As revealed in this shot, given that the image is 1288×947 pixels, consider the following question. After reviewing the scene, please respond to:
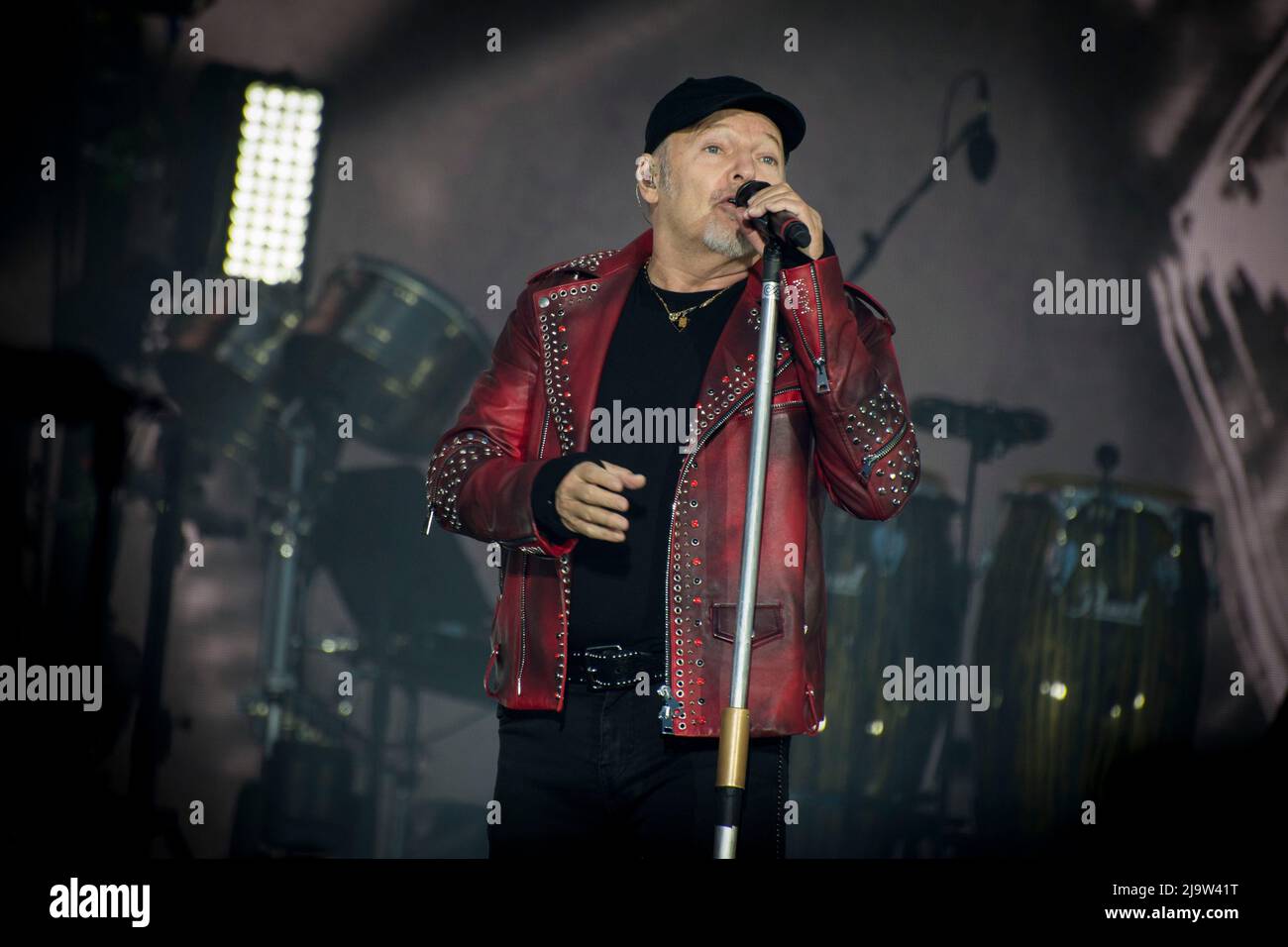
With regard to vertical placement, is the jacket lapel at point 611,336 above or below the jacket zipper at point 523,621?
above

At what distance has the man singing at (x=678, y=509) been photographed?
6.77 ft

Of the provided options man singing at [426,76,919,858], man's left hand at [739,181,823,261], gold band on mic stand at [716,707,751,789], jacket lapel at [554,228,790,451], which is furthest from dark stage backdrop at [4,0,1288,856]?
gold band on mic stand at [716,707,751,789]

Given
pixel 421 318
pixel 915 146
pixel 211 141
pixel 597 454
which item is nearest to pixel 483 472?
pixel 597 454

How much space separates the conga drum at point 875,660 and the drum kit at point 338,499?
3.79 ft

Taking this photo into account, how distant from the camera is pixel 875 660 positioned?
440 centimetres

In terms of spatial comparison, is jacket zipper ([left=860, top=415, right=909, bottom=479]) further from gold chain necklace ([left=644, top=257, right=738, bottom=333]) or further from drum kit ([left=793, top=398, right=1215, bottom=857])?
drum kit ([left=793, top=398, right=1215, bottom=857])

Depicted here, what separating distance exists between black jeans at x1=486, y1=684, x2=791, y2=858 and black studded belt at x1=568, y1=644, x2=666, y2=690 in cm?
2

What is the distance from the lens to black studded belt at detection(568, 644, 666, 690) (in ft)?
6.94

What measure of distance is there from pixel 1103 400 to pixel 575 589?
9.24 ft

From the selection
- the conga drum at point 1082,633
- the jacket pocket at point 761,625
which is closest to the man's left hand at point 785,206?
the jacket pocket at point 761,625

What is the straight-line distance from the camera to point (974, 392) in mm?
4430

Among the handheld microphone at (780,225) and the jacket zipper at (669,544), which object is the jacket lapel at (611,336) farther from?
the handheld microphone at (780,225)

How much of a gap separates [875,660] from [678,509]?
240 centimetres
